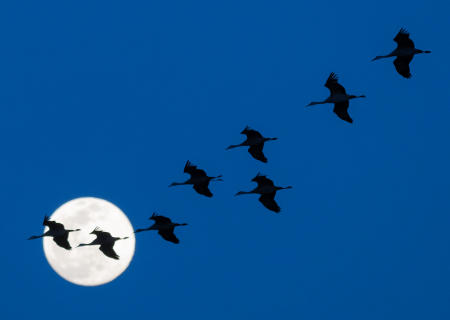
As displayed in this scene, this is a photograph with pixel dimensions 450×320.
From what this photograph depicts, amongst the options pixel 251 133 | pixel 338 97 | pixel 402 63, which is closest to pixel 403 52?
pixel 402 63

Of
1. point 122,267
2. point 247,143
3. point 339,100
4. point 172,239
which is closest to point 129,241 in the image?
point 122,267

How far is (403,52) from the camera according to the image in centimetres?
5600

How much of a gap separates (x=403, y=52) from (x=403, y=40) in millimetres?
812

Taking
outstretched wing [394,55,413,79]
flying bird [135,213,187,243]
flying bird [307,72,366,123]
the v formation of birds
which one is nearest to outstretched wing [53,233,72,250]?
the v formation of birds

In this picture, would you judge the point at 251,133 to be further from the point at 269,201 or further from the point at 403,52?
the point at 403,52

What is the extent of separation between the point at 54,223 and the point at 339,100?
48.6 ft

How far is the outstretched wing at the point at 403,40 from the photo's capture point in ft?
180

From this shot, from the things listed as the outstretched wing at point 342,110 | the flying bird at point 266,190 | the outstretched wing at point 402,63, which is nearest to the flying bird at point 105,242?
the flying bird at point 266,190

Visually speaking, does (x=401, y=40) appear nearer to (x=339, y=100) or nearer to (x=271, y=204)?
(x=339, y=100)

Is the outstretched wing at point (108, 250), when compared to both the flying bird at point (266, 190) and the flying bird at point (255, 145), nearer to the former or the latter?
the flying bird at point (266, 190)

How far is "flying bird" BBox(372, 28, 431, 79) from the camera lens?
55.2 meters

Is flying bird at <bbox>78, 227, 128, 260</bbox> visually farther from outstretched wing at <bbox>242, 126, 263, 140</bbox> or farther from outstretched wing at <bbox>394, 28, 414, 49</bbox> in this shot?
outstretched wing at <bbox>394, 28, 414, 49</bbox>

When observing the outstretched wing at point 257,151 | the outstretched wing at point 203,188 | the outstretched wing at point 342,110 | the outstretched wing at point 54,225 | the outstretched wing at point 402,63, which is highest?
the outstretched wing at point 402,63

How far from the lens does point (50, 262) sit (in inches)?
2675
